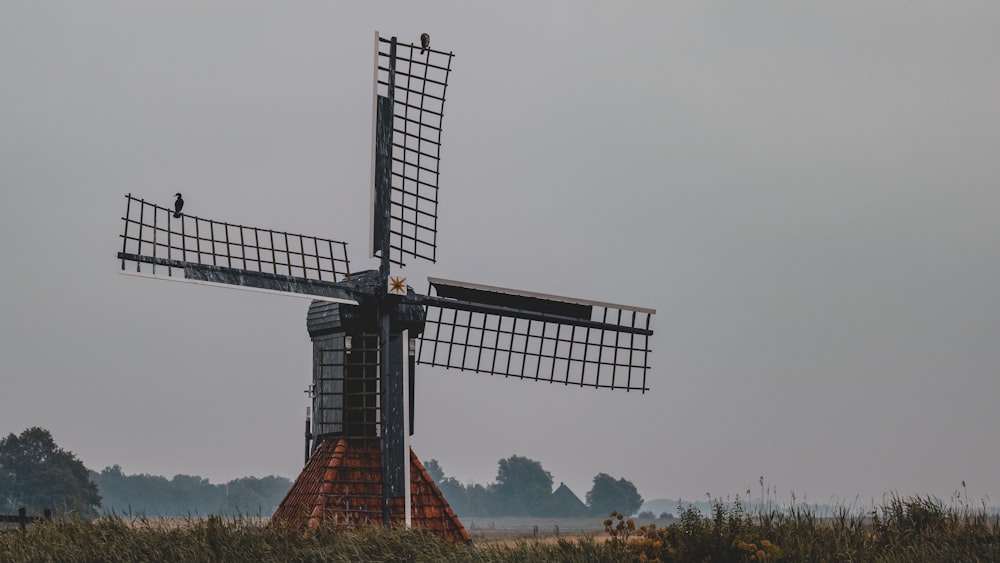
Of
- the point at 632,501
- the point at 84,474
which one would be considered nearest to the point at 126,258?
the point at 84,474

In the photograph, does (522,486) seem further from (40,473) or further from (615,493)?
(40,473)

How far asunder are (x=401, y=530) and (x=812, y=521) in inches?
268

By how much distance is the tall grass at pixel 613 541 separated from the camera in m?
16.3

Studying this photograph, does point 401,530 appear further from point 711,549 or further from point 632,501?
point 632,501

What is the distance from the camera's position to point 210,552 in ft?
58.1

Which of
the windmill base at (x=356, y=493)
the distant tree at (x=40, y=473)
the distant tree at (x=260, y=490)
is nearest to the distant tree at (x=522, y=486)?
the distant tree at (x=260, y=490)

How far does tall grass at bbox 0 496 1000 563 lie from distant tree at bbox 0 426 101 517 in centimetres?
6602

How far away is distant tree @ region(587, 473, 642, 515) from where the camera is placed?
148 metres

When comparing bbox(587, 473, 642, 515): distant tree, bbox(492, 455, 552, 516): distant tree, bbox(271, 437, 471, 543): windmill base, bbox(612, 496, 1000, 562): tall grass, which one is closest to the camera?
bbox(612, 496, 1000, 562): tall grass

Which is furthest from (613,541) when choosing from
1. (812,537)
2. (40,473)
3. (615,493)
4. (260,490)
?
(260,490)

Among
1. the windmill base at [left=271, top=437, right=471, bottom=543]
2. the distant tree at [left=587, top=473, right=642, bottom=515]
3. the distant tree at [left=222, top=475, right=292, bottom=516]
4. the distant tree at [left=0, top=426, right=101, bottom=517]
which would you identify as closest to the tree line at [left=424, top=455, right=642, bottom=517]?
the distant tree at [left=587, top=473, right=642, bottom=515]

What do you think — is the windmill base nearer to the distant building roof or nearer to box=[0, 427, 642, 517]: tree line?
box=[0, 427, 642, 517]: tree line

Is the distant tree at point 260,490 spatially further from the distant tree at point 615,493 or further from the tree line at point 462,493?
the distant tree at point 615,493

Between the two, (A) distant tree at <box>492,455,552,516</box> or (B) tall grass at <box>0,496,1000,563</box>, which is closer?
(B) tall grass at <box>0,496,1000,563</box>
